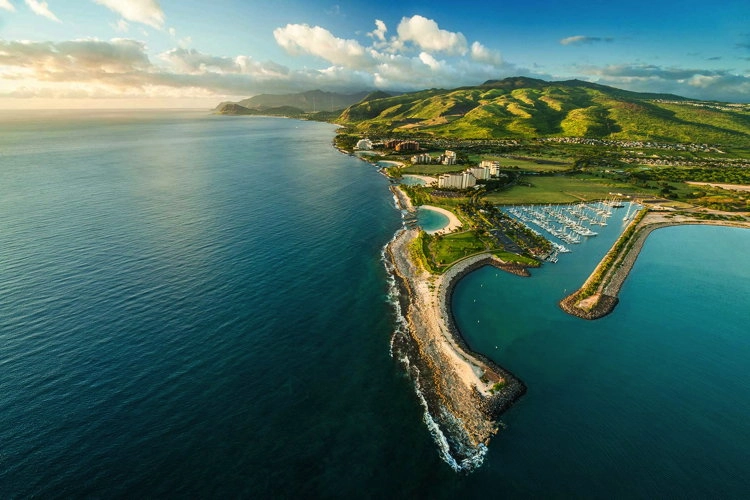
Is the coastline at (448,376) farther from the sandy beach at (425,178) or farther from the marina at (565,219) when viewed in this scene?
the sandy beach at (425,178)

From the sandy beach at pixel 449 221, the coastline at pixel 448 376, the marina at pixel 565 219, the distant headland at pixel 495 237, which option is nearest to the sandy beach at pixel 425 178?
the distant headland at pixel 495 237

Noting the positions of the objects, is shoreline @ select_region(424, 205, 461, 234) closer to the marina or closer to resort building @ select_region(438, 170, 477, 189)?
the marina

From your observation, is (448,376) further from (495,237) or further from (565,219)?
(565,219)

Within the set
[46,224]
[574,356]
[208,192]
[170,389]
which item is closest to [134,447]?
[170,389]

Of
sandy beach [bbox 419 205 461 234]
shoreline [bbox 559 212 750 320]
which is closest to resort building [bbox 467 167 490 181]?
sandy beach [bbox 419 205 461 234]

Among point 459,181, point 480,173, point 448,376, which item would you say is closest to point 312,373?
point 448,376

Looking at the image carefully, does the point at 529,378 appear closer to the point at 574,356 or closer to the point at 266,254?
the point at 574,356
